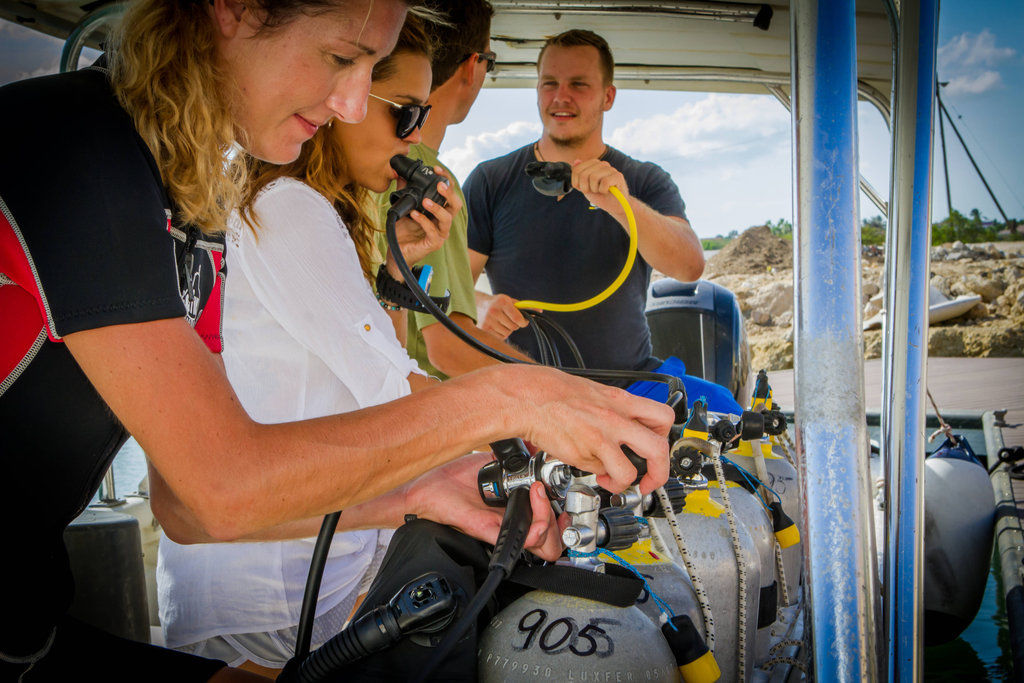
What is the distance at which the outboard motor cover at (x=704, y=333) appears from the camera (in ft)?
12.1

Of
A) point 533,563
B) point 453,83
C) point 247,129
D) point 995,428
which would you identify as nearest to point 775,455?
point 533,563

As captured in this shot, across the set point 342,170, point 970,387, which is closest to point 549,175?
point 342,170

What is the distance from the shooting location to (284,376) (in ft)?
4.39

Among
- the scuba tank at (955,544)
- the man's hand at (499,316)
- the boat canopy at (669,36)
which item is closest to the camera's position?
the boat canopy at (669,36)

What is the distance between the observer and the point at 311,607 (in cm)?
111

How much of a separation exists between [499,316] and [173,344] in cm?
188

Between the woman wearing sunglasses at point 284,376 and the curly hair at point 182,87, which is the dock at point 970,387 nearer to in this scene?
the woman wearing sunglasses at point 284,376

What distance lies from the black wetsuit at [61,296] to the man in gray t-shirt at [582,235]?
7.12ft

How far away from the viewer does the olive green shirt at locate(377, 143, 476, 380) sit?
6.90ft

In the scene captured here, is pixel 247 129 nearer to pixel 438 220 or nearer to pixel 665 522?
pixel 438 220

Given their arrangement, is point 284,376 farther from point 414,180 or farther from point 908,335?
point 908,335

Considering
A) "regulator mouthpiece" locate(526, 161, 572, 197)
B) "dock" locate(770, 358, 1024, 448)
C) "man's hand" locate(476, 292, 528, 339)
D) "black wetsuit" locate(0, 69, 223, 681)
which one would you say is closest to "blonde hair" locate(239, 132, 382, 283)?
"black wetsuit" locate(0, 69, 223, 681)

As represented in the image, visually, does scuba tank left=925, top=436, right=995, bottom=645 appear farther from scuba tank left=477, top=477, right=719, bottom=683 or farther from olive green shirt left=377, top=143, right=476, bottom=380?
scuba tank left=477, top=477, right=719, bottom=683

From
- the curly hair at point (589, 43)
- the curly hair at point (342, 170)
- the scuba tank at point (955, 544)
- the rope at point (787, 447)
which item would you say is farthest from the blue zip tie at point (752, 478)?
the curly hair at point (589, 43)
